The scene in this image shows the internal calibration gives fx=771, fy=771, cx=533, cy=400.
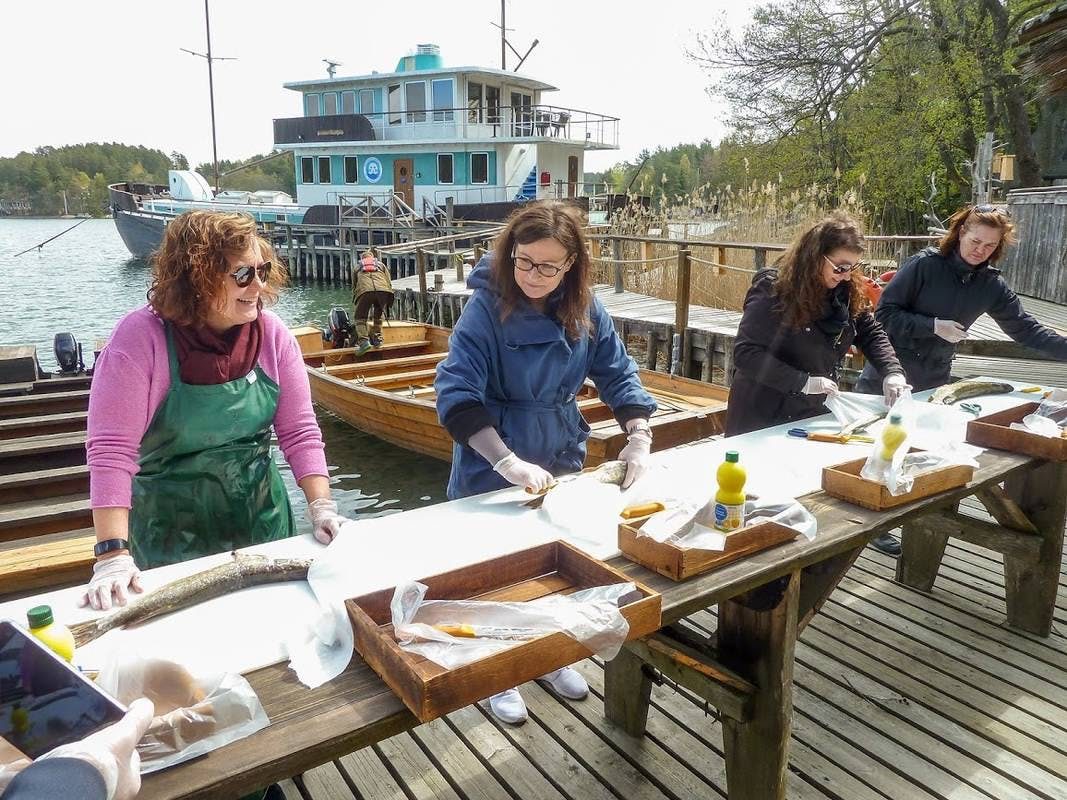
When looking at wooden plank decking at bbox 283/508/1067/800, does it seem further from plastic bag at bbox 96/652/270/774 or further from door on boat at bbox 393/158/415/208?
door on boat at bbox 393/158/415/208

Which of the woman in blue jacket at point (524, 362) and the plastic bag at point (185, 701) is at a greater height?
the woman in blue jacket at point (524, 362)

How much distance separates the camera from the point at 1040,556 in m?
3.03

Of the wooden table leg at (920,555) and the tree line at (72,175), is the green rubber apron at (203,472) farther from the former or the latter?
the tree line at (72,175)

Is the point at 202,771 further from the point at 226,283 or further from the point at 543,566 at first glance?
the point at 226,283

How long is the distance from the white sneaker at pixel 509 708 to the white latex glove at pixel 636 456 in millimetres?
832

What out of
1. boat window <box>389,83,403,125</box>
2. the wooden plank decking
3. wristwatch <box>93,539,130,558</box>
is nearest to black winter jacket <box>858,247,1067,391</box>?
the wooden plank decking

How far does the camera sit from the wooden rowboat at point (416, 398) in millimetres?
6027

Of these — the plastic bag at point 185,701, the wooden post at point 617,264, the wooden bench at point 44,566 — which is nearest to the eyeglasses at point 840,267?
the plastic bag at point 185,701

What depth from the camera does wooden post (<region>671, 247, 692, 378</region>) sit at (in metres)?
8.41

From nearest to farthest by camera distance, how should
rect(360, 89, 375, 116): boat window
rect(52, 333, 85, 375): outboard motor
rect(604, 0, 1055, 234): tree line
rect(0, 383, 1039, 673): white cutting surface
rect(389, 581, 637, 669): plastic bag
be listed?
rect(389, 581, 637, 669): plastic bag < rect(0, 383, 1039, 673): white cutting surface < rect(52, 333, 85, 375): outboard motor < rect(604, 0, 1055, 234): tree line < rect(360, 89, 375, 116): boat window

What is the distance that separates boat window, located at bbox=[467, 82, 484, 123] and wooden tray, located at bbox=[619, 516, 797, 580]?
86.0 ft

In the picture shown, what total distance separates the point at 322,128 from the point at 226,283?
2845 cm

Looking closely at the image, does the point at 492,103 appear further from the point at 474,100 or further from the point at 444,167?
the point at 444,167

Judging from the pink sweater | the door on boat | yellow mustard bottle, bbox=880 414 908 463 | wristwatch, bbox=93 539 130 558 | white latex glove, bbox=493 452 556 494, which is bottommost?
wristwatch, bbox=93 539 130 558
